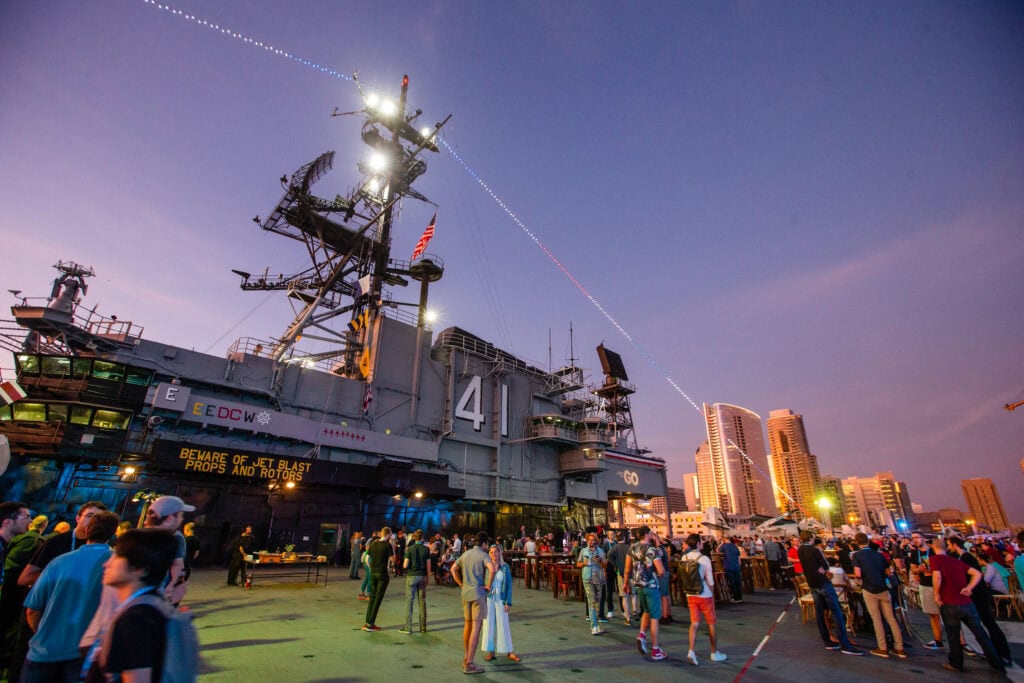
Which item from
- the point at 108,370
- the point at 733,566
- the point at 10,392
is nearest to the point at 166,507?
the point at 733,566

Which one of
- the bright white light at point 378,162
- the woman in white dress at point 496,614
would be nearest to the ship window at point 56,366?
the woman in white dress at point 496,614

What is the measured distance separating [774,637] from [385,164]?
35.4m

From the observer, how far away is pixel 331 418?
24.4 m

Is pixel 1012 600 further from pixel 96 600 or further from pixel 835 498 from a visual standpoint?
pixel 835 498

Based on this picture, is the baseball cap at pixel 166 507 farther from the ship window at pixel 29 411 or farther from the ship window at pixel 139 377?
the ship window at pixel 29 411

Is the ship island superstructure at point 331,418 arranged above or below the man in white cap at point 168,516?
above

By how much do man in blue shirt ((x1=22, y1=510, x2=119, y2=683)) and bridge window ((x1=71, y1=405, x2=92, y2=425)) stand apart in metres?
19.7

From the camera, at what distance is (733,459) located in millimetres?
186250

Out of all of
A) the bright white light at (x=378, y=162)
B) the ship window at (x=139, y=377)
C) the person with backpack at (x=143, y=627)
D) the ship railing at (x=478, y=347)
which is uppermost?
the bright white light at (x=378, y=162)

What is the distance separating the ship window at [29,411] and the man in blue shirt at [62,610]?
20.9m

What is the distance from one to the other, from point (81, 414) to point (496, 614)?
20.4 m

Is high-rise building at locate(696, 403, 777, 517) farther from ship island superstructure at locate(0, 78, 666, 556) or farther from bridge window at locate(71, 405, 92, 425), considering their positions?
bridge window at locate(71, 405, 92, 425)

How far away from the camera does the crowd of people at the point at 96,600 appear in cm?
205

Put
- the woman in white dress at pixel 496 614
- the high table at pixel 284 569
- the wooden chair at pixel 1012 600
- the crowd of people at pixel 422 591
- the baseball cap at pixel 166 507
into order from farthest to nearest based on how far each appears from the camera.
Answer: the high table at pixel 284 569
the wooden chair at pixel 1012 600
the woman in white dress at pixel 496 614
the baseball cap at pixel 166 507
the crowd of people at pixel 422 591
